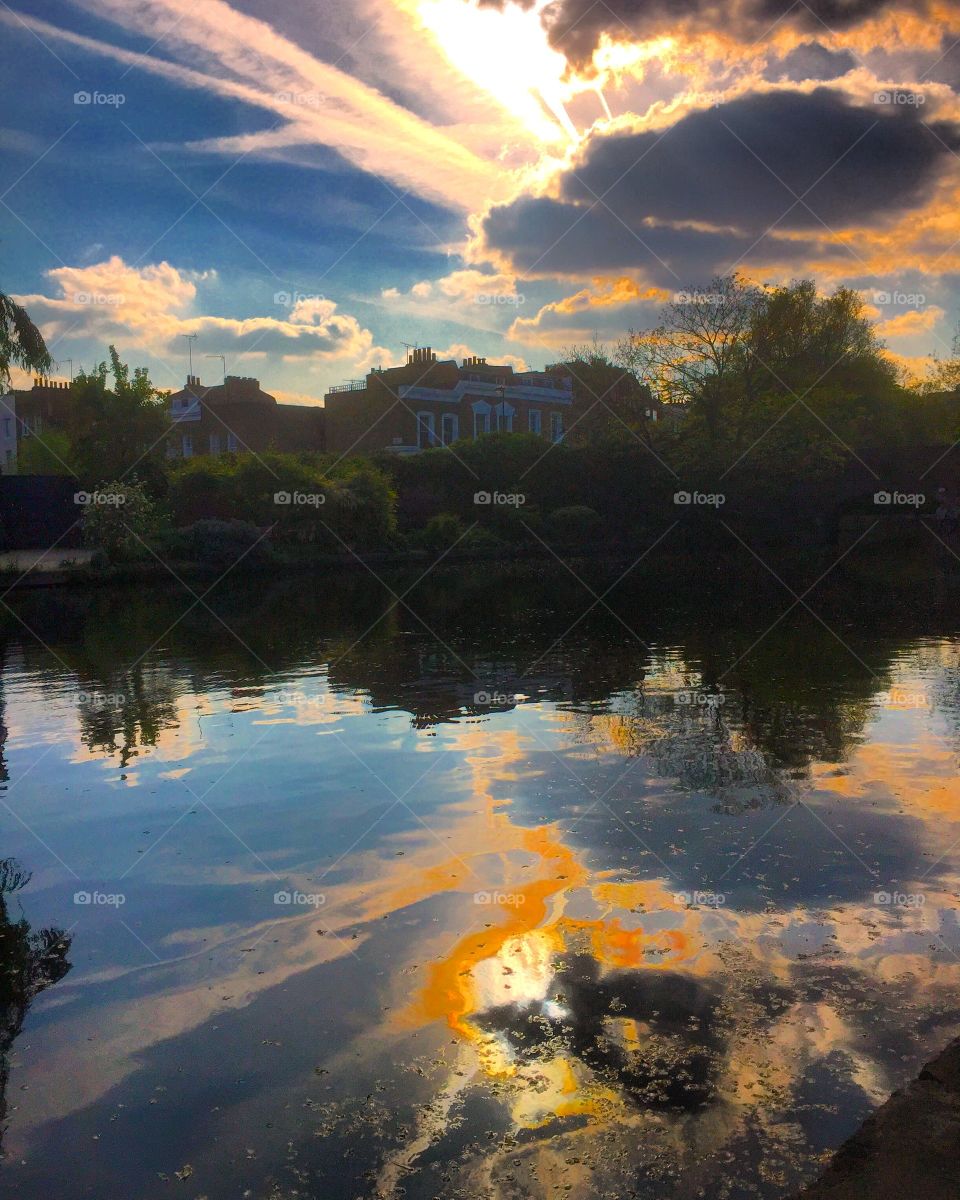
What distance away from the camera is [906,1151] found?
4.03 m

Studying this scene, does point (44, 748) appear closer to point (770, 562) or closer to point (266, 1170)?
point (266, 1170)

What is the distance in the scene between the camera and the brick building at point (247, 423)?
77.2 m

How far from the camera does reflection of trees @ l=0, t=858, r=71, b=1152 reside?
213 inches
